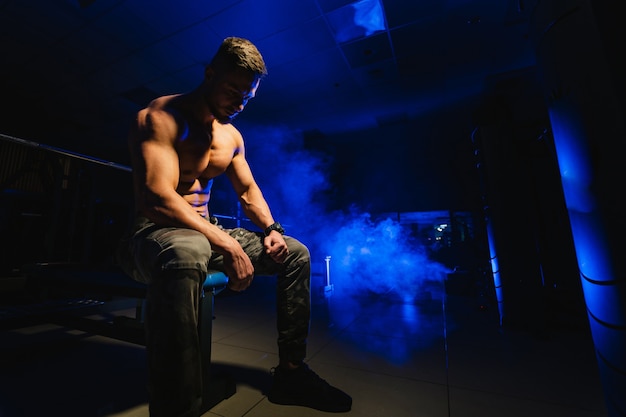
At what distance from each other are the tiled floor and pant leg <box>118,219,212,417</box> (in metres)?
0.44

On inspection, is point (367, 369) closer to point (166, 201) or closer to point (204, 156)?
point (166, 201)

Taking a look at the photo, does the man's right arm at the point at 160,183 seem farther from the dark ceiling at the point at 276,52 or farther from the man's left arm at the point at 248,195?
the dark ceiling at the point at 276,52

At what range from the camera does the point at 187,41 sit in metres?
3.52

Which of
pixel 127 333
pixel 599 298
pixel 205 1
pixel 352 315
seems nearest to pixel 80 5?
pixel 205 1

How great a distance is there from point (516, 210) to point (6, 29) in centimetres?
659

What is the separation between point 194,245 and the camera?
0.80 meters

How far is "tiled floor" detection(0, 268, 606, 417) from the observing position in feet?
3.32

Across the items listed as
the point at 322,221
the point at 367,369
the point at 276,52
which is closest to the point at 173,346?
the point at 367,369

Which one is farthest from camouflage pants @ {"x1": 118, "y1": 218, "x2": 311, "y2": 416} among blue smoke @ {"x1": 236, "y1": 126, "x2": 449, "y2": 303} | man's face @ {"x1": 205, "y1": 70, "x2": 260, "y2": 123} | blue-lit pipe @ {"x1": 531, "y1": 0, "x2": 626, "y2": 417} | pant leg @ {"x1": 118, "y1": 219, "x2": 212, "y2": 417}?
blue smoke @ {"x1": 236, "y1": 126, "x2": 449, "y2": 303}

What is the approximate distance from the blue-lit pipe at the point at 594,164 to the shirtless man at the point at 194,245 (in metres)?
0.85

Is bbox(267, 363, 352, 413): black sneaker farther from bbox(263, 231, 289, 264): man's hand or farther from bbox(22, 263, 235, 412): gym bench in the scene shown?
bbox(263, 231, 289, 264): man's hand

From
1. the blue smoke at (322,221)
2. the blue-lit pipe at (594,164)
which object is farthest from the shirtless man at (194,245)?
the blue smoke at (322,221)

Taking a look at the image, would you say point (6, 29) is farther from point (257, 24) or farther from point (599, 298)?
point (599, 298)

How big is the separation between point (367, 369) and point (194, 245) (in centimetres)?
115
